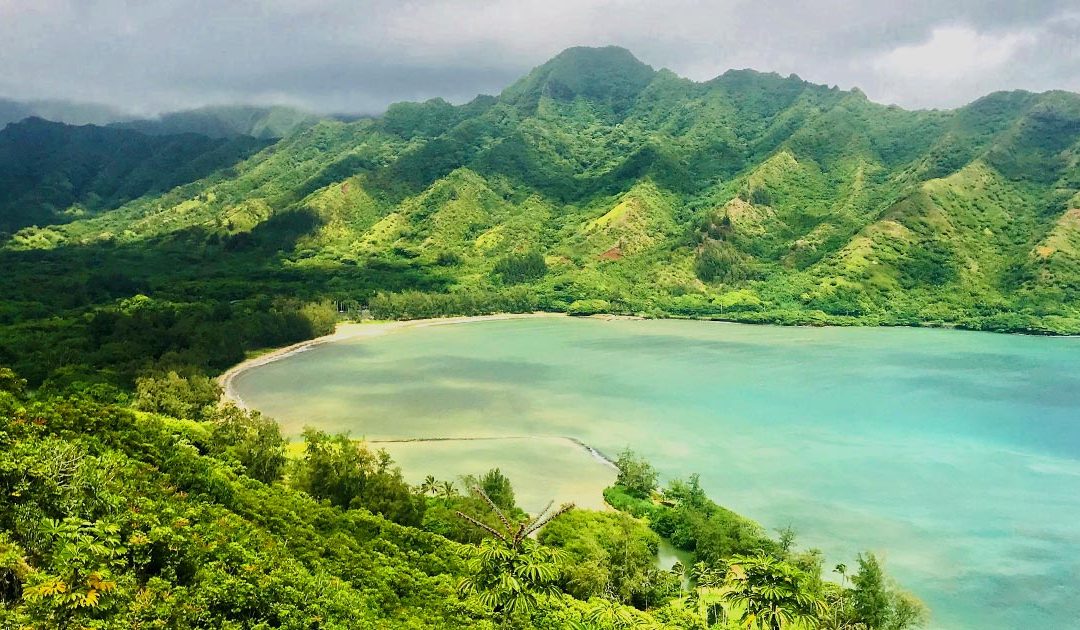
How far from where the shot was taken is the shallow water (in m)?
40.4

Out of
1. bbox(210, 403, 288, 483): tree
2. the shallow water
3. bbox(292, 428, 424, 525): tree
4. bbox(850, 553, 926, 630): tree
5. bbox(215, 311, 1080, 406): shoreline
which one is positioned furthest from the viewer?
bbox(215, 311, 1080, 406): shoreline

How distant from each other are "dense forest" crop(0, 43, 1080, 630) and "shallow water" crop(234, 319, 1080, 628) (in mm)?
5313

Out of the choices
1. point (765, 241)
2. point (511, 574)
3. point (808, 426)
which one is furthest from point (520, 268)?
point (511, 574)

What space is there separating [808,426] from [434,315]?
3278 inches

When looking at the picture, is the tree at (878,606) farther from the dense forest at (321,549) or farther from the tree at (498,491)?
the tree at (498,491)

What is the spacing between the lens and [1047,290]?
125562mm

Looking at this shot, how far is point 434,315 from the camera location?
439 feet

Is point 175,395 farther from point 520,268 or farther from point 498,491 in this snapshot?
point 520,268

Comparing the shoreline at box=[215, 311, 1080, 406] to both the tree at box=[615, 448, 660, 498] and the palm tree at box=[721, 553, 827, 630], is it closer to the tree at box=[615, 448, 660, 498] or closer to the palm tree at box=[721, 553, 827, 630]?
the tree at box=[615, 448, 660, 498]

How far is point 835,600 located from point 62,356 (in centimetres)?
6925

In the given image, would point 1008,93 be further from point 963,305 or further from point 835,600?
point 835,600

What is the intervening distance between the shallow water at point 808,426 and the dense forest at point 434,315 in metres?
5.31

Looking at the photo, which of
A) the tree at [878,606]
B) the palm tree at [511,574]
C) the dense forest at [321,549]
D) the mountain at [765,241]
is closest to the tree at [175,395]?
the dense forest at [321,549]

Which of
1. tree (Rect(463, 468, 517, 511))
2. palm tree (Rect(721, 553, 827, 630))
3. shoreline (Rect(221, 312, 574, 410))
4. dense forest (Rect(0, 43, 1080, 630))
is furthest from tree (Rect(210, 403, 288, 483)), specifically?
palm tree (Rect(721, 553, 827, 630))
